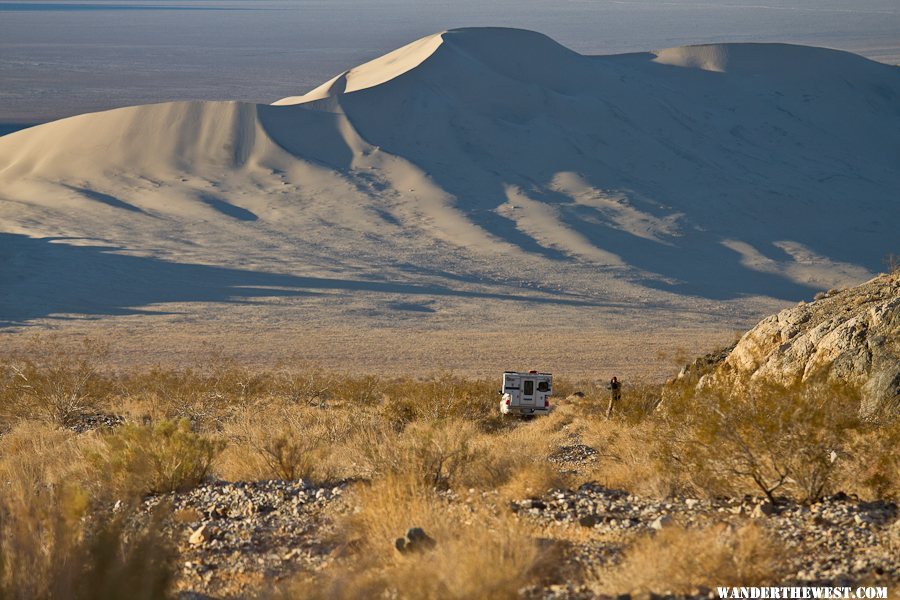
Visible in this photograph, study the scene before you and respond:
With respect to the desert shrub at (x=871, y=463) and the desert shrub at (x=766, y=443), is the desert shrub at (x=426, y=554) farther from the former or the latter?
the desert shrub at (x=871, y=463)

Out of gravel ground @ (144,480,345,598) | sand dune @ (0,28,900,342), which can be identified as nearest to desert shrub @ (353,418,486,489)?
gravel ground @ (144,480,345,598)

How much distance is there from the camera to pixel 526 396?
1848 cm

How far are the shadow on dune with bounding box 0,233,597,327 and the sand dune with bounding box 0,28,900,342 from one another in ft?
0.55

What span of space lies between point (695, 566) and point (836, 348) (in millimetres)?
5906

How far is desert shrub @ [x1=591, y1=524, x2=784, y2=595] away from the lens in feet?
18.9

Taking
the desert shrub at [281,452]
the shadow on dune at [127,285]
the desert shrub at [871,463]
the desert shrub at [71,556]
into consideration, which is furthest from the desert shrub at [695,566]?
the shadow on dune at [127,285]

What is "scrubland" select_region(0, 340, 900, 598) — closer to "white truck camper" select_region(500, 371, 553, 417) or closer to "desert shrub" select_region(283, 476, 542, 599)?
"desert shrub" select_region(283, 476, 542, 599)

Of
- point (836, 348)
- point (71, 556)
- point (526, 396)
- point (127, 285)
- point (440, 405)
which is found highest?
point (836, 348)

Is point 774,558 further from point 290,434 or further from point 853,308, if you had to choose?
point 853,308

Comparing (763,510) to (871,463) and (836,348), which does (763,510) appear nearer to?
(871,463)

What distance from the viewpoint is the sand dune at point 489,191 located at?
43656mm

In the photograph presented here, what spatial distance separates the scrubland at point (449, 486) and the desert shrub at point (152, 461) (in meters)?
0.02

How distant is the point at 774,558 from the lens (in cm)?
609

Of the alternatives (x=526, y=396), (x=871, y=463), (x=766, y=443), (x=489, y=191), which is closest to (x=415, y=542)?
(x=766, y=443)
